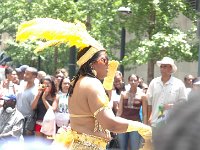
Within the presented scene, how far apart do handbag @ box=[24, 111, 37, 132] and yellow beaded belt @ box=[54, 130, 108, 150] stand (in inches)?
210

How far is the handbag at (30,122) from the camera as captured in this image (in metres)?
9.95

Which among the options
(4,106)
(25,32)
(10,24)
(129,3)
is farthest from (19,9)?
(25,32)

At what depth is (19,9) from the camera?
27.9 m

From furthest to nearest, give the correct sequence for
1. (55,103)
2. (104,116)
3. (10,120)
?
(55,103)
(10,120)
(104,116)

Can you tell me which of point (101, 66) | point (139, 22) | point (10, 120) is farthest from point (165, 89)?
point (139, 22)

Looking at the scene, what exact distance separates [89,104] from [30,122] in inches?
225

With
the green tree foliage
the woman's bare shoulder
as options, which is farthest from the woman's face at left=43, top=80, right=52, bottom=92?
the woman's bare shoulder

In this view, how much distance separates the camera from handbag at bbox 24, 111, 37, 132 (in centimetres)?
995

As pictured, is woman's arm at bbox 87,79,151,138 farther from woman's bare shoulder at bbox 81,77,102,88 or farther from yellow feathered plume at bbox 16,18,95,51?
yellow feathered plume at bbox 16,18,95,51

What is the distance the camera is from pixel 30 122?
10023 mm

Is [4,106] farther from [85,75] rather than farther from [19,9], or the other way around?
[19,9]

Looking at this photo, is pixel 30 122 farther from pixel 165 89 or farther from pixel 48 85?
pixel 165 89

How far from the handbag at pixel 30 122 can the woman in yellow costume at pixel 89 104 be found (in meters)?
5.17

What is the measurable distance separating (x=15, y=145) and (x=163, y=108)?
24.1 ft
